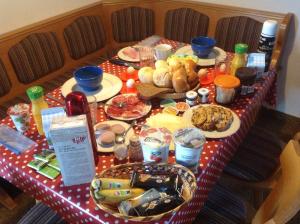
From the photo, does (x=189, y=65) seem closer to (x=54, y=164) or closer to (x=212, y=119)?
(x=212, y=119)

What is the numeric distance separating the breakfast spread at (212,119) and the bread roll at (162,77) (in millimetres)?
207

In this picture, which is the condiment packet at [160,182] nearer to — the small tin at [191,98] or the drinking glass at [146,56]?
the small tin at [191,98]

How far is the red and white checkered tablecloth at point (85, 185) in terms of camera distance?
0.76 m

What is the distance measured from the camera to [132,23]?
235 centimetres

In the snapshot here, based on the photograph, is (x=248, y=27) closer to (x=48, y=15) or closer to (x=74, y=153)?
(x=48, y=15)

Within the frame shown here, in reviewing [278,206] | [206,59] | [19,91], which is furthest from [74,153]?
[19,91]

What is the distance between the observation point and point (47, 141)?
97cm

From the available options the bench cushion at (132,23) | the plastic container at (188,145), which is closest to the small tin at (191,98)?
the plastic container at (188,145)

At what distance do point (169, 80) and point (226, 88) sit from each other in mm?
237

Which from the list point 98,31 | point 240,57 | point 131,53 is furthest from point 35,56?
point 240,57

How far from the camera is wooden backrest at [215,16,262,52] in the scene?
6.57 feet

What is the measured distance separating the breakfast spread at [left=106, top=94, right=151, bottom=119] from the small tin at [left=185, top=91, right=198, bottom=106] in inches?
6.5

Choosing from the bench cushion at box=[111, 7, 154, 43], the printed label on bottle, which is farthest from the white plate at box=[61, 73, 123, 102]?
the bench cushion at box=[111, 7, 154, 43]

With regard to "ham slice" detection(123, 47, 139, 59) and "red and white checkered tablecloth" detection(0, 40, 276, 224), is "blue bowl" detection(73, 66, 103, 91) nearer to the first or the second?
"red and white checkered tablecloth" detection(0, 40, 276, 224)
